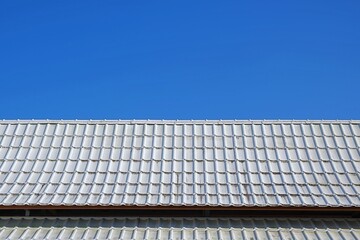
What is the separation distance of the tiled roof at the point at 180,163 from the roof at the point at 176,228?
1.23 ft

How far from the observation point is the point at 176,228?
8133mm

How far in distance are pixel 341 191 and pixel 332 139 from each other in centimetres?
195

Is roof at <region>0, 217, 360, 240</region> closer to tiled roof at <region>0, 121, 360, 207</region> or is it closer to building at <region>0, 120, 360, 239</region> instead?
building at <region>0, 120, 360, 239</region>

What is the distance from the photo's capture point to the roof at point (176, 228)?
7867 millimetres

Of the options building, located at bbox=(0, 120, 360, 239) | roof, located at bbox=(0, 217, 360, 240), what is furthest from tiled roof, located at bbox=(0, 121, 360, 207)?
roof, located at bbox=(0, 217, 360, 240)

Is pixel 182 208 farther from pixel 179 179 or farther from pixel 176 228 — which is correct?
pixel 179 179

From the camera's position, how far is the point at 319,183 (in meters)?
8.85

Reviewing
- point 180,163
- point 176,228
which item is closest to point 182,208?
point 176,228

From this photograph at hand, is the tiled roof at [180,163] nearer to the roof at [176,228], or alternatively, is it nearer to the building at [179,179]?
the building at [179,179]

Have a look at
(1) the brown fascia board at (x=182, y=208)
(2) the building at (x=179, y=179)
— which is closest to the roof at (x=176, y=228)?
(2) the building at (x=179, y=179)

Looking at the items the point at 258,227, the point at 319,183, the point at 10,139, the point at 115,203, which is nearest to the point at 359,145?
the point at 319,183

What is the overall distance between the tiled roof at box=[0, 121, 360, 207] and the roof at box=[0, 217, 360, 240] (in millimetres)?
375

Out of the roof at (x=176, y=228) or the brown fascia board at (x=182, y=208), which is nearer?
the roof at (x=176, y=228)

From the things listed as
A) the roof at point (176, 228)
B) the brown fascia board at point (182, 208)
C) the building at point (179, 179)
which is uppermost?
the building at point (179, 179)
